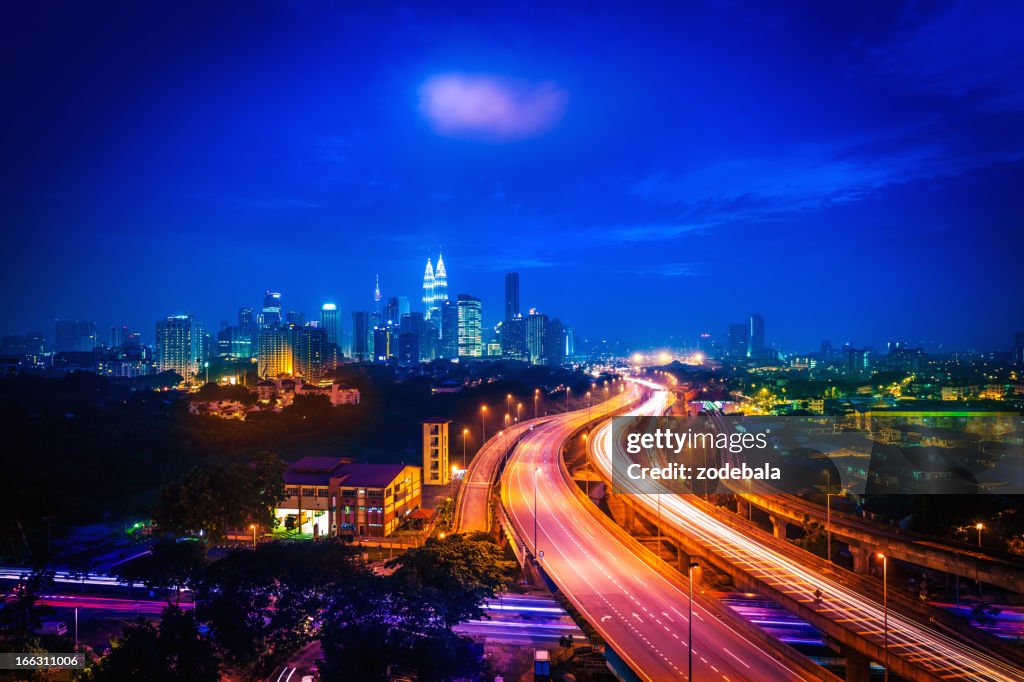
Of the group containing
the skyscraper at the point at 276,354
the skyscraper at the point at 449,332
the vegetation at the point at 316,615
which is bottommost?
the vegetation at the point at 316,615

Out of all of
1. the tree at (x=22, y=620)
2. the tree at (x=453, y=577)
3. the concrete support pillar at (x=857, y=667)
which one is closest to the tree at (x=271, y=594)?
the tree at (x=453, y=577)

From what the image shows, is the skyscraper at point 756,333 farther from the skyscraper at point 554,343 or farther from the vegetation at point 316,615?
the vegetation at point 316,615

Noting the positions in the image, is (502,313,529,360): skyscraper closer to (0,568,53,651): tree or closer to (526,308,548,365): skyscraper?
(526,308,548,365): skyscraper

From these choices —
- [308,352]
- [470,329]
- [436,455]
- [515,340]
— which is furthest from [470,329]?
[436,455]

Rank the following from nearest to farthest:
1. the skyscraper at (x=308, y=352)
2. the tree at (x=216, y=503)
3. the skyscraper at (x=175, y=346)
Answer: the tree at (x=216, y=503)
the skyscraper at (x=308, y=352)
the skyscraper at (x=175, y=346)

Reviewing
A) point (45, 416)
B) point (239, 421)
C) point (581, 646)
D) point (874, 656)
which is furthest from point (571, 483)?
point (45, 416)

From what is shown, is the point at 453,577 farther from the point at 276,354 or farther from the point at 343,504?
the point at 276,354

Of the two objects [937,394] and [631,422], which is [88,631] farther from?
[937,394]
